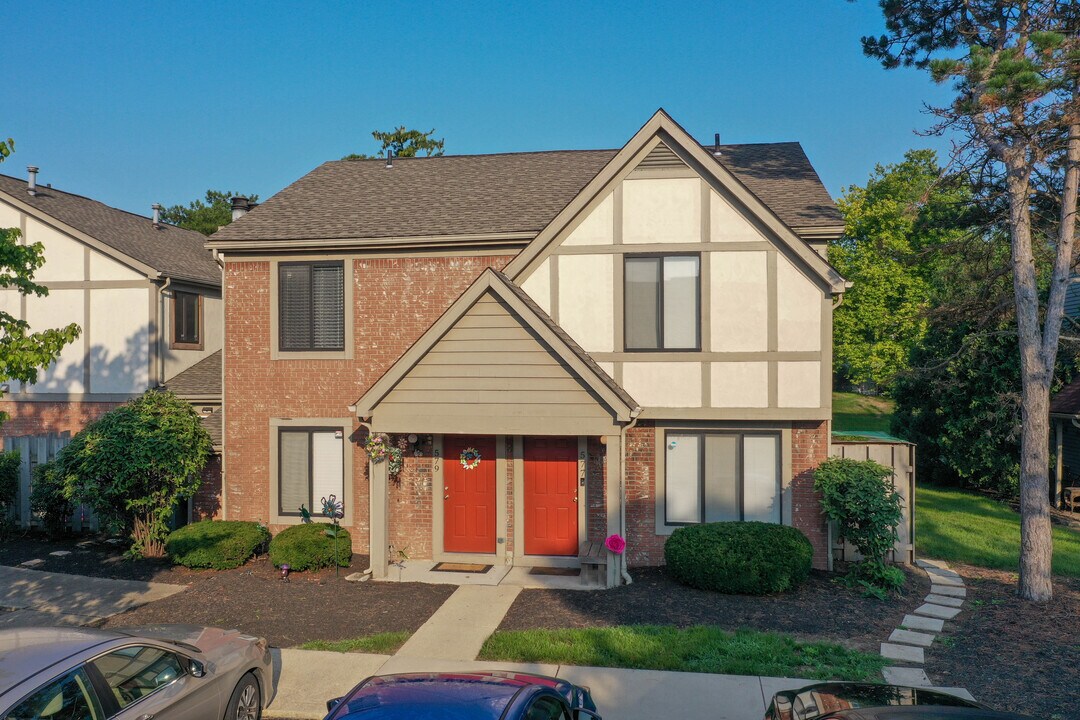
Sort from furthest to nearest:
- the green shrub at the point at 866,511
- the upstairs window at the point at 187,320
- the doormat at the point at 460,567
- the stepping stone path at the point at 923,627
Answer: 1. the upstairs window at the point at 187,320
2. the doormat at the point at 460,567
3. the green shrub at the point at 866,511
4. the stepping stone path at the point at 923,627

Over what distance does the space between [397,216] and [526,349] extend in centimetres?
489

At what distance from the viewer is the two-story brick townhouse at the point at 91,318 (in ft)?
54.2

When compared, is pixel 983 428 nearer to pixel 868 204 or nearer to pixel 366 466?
pixel 366 466

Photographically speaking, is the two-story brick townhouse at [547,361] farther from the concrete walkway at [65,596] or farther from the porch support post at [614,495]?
the concrete walkway at [65,596]

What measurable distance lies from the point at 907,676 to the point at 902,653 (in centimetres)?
81

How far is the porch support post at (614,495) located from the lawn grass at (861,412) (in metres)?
27.2

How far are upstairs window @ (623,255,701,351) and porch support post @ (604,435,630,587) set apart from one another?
201cm

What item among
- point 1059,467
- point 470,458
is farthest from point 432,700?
point 1059,467

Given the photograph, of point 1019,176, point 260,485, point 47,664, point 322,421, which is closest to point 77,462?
point 260,485

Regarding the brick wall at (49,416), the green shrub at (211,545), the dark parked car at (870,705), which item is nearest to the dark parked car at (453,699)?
the dark parked car at (870,705)

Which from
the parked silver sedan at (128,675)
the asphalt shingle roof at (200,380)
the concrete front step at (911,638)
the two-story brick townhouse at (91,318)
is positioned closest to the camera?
the parked silver sedan at (128,675)

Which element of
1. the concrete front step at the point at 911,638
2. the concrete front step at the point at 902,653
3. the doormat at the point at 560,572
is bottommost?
the doormat at the point at 560,572

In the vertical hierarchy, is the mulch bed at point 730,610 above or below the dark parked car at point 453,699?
below

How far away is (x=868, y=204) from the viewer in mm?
41344
